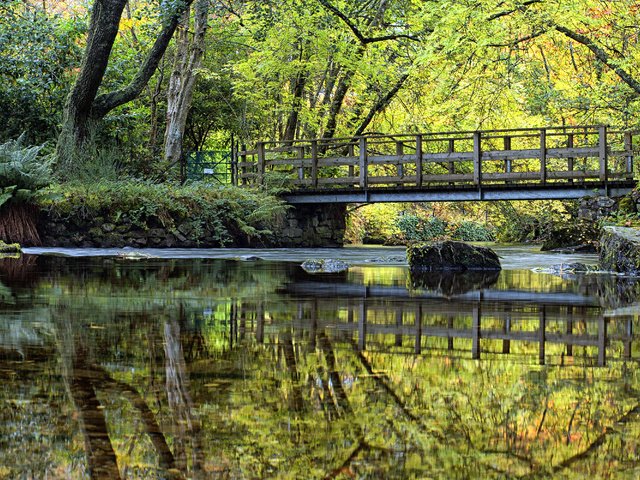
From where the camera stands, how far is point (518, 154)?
21.4 m

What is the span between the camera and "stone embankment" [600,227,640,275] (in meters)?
9.95

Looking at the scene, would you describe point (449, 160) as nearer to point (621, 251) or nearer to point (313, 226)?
point (313, 226)

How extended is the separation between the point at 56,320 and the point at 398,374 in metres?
2.16

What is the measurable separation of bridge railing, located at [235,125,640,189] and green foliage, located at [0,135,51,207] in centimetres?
846

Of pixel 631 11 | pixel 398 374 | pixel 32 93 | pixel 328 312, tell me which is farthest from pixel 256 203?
pixel 398 374

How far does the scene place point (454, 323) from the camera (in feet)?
15.2

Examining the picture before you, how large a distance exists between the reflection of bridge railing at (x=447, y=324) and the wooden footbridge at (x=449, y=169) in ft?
49.9

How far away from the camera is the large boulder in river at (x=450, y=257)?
10812 mm

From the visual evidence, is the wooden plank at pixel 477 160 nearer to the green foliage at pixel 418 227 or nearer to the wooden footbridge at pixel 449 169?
the wooden footbridge at pixel 449 169

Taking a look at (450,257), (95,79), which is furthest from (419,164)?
(450,257)

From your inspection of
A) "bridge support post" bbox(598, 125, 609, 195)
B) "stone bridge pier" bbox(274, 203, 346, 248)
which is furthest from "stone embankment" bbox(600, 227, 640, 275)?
"stone bridge pier" bbox(274, 203, 346, 248)

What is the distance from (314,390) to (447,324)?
2052mm

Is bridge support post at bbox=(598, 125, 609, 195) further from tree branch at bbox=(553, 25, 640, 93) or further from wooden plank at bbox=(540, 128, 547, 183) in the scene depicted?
tree branch at bbox=(553, 25, 640, 93)

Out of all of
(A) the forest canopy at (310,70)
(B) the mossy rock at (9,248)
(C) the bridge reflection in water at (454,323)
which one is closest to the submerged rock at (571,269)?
(C) the bridge reflection in water at (454,323)
